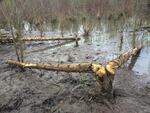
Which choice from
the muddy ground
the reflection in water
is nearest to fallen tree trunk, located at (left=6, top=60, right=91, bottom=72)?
the muddy ground

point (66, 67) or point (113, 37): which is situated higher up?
point (113, 37)

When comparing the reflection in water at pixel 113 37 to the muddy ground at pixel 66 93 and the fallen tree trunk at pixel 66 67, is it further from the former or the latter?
the fallen tree trunk at pixel 66 67

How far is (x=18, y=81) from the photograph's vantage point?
5121mm

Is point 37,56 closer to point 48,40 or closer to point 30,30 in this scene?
point 48,40

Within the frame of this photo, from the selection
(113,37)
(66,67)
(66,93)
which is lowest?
(66,93)

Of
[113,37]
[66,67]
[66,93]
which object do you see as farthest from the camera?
[113,37]

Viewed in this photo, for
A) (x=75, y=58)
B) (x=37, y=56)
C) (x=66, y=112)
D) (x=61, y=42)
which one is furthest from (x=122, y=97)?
(x=61, y=42)

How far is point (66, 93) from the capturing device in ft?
14.3

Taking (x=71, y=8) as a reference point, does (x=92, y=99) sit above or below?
below

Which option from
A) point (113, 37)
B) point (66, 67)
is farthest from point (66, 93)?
point (113, 37)

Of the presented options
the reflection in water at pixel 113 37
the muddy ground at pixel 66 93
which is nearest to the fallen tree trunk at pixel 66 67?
the muddy ground at pixel 66 93

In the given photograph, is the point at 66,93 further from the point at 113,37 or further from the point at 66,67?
the point at 113,37

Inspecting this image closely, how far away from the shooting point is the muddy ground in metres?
3.87

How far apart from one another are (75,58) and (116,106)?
2.80 metres
